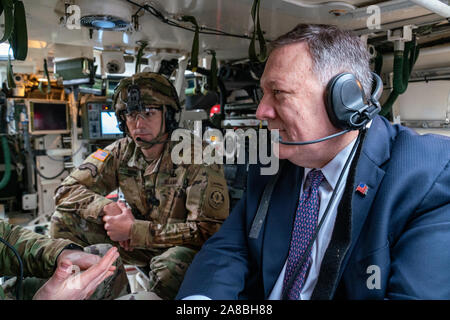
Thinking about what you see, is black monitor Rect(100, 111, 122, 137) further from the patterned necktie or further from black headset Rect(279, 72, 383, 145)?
black headset Rect(279, 72, 383, 145)

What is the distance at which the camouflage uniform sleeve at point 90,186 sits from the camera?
1.99m

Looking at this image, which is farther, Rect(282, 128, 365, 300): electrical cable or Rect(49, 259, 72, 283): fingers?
Rect(49, 259, 72, 283): fingers

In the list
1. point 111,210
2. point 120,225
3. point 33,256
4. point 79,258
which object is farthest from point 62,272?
point 111,210

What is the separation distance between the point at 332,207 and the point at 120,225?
4.03 ft

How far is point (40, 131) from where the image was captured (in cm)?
449

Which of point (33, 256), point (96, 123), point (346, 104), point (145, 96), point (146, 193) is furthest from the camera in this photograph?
point (96, 123)

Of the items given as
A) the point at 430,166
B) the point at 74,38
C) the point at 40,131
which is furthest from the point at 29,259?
the point at 40,131

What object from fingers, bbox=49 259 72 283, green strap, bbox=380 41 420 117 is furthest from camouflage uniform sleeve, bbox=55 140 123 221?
green strap, bbox=380 41 420 117

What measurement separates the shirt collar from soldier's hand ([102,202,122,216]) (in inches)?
50.7

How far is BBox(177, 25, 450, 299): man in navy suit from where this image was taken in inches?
32.6

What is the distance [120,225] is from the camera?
181cm

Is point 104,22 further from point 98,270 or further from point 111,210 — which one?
point 98,270

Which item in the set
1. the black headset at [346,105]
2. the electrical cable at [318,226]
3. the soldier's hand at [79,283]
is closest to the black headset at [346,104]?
the black headset at [346,105]
